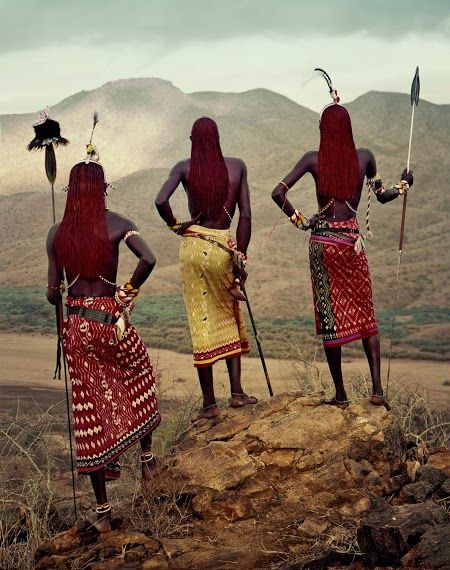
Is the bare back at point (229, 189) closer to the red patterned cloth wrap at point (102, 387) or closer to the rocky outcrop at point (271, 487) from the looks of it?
the red patterned cloth wrap at point (102, 387)

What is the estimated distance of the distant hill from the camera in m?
27.8

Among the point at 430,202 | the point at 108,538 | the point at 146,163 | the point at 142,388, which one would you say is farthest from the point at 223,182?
the point at 146,163

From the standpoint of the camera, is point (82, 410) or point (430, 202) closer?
point (82, 410)

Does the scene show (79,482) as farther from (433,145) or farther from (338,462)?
(433,145)

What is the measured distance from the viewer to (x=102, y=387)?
18.9 feet

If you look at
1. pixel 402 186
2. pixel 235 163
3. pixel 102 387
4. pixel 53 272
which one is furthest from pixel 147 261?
pixel 402 186

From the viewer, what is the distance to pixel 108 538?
5.61 metres

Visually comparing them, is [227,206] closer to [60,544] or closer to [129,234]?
[129,234]

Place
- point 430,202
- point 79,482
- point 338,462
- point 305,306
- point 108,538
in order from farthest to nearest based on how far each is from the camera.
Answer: point 430,202
point 305,306
point 79,482
point 338,462
point 108,538

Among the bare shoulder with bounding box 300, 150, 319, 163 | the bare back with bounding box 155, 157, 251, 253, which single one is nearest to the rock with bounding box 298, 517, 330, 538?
the bare back with bounding box 155, 157, 251, 253

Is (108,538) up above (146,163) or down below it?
below

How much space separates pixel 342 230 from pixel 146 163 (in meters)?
46.0

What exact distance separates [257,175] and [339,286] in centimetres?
3994

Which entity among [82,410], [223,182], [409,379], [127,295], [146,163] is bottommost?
[409,379]
